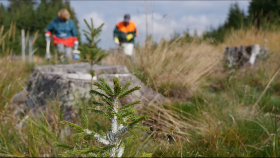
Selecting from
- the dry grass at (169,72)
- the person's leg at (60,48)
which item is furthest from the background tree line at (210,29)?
the person's leg at (60,48)

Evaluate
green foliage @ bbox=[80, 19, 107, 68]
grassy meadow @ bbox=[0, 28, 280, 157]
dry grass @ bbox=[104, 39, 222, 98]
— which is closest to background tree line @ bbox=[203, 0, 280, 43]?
dry grass @ bbox=[104, 39, 222, 98]

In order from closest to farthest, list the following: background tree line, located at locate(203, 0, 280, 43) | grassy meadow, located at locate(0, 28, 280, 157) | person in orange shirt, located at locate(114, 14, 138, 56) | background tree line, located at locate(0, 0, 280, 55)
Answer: grassy meadow, located at locate(0, 28, 280, 157) → person in orange shirt, located at locate(114, 14, 138, 56) → background tree line, located at locate(0, 0, 280, 55) → background tree line, located at locate(203, 0, 280, 43)

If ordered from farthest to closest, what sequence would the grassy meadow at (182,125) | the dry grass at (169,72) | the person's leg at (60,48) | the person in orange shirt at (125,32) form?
the person in orange shirt at (125,32) → the person's leg at (60,48) → the dry grass at (169,72) → the grassy meadow at (182,125)

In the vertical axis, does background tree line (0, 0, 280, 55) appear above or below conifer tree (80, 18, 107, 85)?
above

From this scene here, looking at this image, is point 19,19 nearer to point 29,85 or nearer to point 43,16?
point 43,16

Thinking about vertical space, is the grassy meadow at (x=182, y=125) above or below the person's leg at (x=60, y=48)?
below

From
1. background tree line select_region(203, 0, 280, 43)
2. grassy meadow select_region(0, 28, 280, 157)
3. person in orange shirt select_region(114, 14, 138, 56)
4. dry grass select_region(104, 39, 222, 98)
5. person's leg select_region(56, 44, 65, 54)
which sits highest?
background tree line select_region(203, 0, 280, 43)

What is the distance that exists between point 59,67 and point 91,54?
2054 mm

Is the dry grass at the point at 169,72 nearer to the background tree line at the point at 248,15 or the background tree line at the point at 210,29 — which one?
Result: the background tree line at the point at 210,29

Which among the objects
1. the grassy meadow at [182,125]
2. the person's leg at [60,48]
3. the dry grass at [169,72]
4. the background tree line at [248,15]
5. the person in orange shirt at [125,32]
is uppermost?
the background tree line at [248,15]

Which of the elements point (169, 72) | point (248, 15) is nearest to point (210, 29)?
point (248, 15)

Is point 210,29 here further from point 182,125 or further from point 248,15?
point 182,125

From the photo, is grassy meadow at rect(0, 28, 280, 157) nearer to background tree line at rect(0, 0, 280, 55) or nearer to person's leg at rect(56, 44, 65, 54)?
background tree line at rect(0, 0, 280, 55)

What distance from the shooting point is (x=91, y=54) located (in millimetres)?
1940
